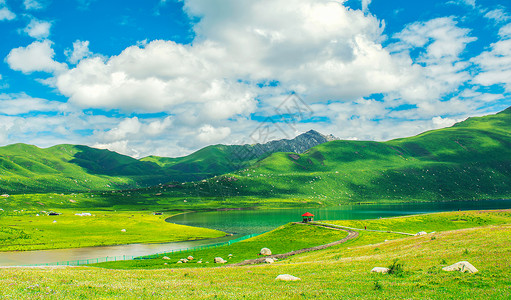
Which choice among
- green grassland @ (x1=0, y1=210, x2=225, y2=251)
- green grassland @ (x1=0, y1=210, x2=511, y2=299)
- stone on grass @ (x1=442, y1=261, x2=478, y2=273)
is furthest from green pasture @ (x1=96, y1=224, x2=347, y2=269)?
stone on grass @ (x1=442, y1=261, x2=478, y2=273)

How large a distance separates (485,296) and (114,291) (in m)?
28.0

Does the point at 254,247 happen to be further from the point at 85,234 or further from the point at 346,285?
the point at 85,234

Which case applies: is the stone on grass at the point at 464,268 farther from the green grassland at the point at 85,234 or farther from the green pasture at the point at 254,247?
the green grassland at the point at 85,234

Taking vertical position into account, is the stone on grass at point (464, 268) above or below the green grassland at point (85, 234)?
above

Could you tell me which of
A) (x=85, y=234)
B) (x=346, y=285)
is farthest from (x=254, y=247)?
(x=85, y=234)

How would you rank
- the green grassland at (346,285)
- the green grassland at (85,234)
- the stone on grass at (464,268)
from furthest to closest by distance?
the green grassland at (85,234) < the stone on grass at (464,268) < the green grassland at (346,285)

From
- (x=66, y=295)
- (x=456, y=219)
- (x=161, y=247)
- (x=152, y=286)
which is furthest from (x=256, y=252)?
(x=456, y=219)

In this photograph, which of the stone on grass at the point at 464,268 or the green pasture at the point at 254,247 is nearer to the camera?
the stone on grass at the point at 464,268

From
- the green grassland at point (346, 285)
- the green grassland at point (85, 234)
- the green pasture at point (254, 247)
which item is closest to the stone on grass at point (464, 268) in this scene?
the green grassland at point (346, 285)

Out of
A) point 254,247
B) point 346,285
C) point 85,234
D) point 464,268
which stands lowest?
point 85,234

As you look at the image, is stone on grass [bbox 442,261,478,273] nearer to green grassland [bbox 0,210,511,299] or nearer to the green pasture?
green grassland [bbox 0,210,511,299]

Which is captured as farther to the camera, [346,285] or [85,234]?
[85,234]

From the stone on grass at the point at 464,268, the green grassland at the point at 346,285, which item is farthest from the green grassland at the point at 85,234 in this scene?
the stone on grass at the point at 464,268

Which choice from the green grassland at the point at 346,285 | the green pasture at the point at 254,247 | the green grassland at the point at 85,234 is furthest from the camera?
the green grassland at the point at 85,234
